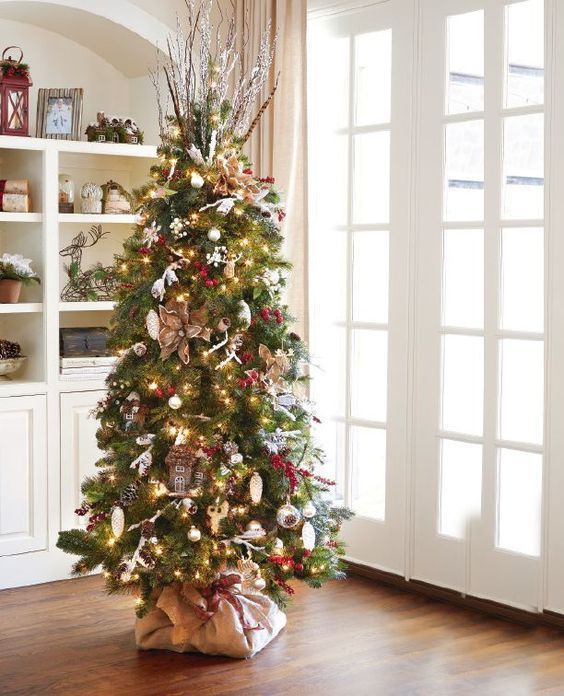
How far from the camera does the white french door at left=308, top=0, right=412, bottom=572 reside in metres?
4.55

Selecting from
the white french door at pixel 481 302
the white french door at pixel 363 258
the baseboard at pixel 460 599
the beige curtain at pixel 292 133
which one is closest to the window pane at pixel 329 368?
the white french door at pixel 363 258

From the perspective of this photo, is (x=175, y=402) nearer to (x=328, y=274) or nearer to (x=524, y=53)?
(x=328, y=274)

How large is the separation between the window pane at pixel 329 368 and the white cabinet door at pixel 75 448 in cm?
99

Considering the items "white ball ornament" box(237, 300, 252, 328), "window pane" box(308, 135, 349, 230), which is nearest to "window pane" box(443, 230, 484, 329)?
"window pane" box(308, 135, 349, 230)

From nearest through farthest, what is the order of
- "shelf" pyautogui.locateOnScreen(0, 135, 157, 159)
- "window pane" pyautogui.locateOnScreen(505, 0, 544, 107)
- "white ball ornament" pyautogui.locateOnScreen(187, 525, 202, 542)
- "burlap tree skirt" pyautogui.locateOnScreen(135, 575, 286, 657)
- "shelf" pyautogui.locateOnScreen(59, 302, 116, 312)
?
"white ball ornament" pyautogui.locateOnScreen(187, 525, 202, 542) < "burlap tree skirt" pyautogui.locateOnScreen(135, 575, 286, 657) < "window pane" pyautogui.locateOnScreen(505, 0, 544, 107) < "shelf" pyautogui.locateOnScreen(0, 135, 157, 159) < "shelf" pyautogui.locateOnScreen(59, 302, 116, 312)

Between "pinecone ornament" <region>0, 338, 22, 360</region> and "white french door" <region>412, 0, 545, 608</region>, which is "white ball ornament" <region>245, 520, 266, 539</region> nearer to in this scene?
"white french door" <region>412, 0, 545, 608</region>

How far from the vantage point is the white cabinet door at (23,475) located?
4.56 meters

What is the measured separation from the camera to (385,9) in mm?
4551

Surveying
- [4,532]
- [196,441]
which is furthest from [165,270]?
[4,532]

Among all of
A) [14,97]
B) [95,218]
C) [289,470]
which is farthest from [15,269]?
[289,470]

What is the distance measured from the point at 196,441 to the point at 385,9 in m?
2.07

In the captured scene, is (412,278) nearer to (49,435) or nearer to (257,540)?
(257,540)

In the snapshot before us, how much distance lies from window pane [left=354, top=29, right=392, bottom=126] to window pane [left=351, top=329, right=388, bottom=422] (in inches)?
37.2

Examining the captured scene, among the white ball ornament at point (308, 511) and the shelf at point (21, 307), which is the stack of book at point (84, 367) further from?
the white ball ornament at point (308, 511)
